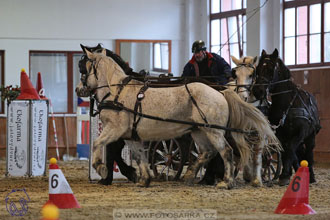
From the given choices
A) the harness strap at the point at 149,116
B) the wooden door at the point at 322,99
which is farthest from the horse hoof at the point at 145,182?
the wooden door at the point at 322,99

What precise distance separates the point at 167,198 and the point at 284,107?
2.35 m

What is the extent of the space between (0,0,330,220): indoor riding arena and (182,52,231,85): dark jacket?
2 centimetres

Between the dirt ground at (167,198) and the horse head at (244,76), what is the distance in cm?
121

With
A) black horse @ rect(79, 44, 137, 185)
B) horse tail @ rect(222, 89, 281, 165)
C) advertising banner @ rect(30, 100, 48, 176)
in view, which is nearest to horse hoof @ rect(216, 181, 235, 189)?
horse tail @ rect(222, 89, 281, 165)

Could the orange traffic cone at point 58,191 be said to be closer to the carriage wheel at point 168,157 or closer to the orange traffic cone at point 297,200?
the orange traffic cone at point 297,200

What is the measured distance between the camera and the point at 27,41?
54.6 feet

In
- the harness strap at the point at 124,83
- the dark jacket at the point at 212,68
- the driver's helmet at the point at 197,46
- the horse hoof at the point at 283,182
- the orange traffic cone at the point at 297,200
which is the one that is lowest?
the horse hoof at the point at 283,182

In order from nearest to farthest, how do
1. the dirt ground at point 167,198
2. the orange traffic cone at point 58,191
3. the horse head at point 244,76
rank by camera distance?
the dirt ground at point 167,198 → the orange traffic cone at point 58,191 → the horse head at point 244,76

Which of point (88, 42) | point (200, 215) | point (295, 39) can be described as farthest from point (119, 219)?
point (88, 42)

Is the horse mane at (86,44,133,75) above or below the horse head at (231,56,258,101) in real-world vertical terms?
above

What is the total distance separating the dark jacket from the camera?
945 cm

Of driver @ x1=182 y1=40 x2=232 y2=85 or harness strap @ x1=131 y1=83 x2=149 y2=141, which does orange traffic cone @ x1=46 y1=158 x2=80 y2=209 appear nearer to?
harness strap @ x1=131 y1=83 x2=149 y2=141

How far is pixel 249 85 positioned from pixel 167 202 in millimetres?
2336

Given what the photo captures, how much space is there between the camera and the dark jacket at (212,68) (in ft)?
31.0
